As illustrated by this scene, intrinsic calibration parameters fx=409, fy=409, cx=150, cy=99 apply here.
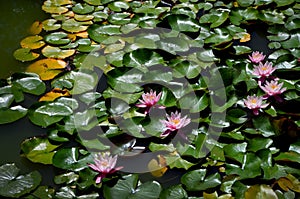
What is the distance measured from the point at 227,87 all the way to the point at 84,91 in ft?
1.98

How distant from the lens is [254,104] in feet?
5.20

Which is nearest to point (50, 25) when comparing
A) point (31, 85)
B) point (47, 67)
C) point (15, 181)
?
point (47, 67)

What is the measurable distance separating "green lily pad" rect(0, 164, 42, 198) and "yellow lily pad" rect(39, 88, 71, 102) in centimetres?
35

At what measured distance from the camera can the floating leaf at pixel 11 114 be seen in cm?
165

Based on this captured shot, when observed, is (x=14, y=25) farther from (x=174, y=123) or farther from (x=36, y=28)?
(x=174, y=123)

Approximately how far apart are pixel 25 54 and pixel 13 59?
0.06m

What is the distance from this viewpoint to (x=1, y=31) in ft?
7.21

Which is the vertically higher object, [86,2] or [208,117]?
[86,2]

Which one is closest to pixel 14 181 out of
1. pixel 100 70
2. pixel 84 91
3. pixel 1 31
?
pixel 84 91

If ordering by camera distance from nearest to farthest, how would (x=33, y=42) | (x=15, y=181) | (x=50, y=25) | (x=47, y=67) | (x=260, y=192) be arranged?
(x=260, y=192) → (x=15, y=181) → (x=47, y=67) → (x=33, y=42) → (x=50, y=25)

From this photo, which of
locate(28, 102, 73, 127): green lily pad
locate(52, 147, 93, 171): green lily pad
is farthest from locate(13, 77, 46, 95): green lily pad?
locate(52, 147, 93, 171): green lily pad

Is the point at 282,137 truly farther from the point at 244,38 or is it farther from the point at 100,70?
the point at 100,70

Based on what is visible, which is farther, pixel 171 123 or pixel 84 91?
pixel 84 91

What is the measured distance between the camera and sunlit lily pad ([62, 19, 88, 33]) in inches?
83.5
